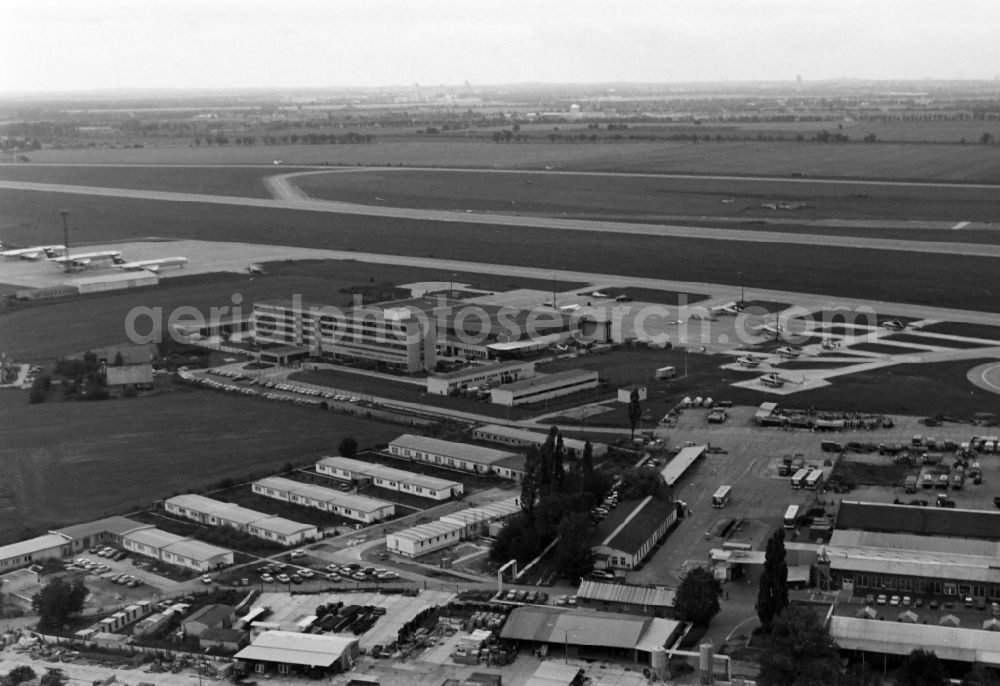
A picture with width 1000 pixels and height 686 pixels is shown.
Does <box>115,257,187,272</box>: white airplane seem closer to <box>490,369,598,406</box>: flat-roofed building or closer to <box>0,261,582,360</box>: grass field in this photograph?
<box>0,261,582,360</box>: grass field

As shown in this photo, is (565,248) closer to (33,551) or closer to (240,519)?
(240,519)

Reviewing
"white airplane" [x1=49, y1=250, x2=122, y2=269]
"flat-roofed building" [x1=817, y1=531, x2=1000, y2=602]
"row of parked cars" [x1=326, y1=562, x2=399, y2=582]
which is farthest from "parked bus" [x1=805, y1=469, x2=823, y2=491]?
"white airplane" [x1=49, y1=250, x2=122, y2=269]

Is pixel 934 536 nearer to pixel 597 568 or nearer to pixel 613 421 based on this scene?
pixel 597 568

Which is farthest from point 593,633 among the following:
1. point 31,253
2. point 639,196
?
A: point 639,196

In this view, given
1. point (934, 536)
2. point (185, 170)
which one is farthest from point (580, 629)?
point (185, 170)

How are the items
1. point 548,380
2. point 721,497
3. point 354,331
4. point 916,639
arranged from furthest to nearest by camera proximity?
point 354,331, point 548,380, point 721,497, point 916,639

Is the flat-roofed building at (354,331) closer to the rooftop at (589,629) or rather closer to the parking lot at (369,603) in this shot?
the parking lot at (369,603)
